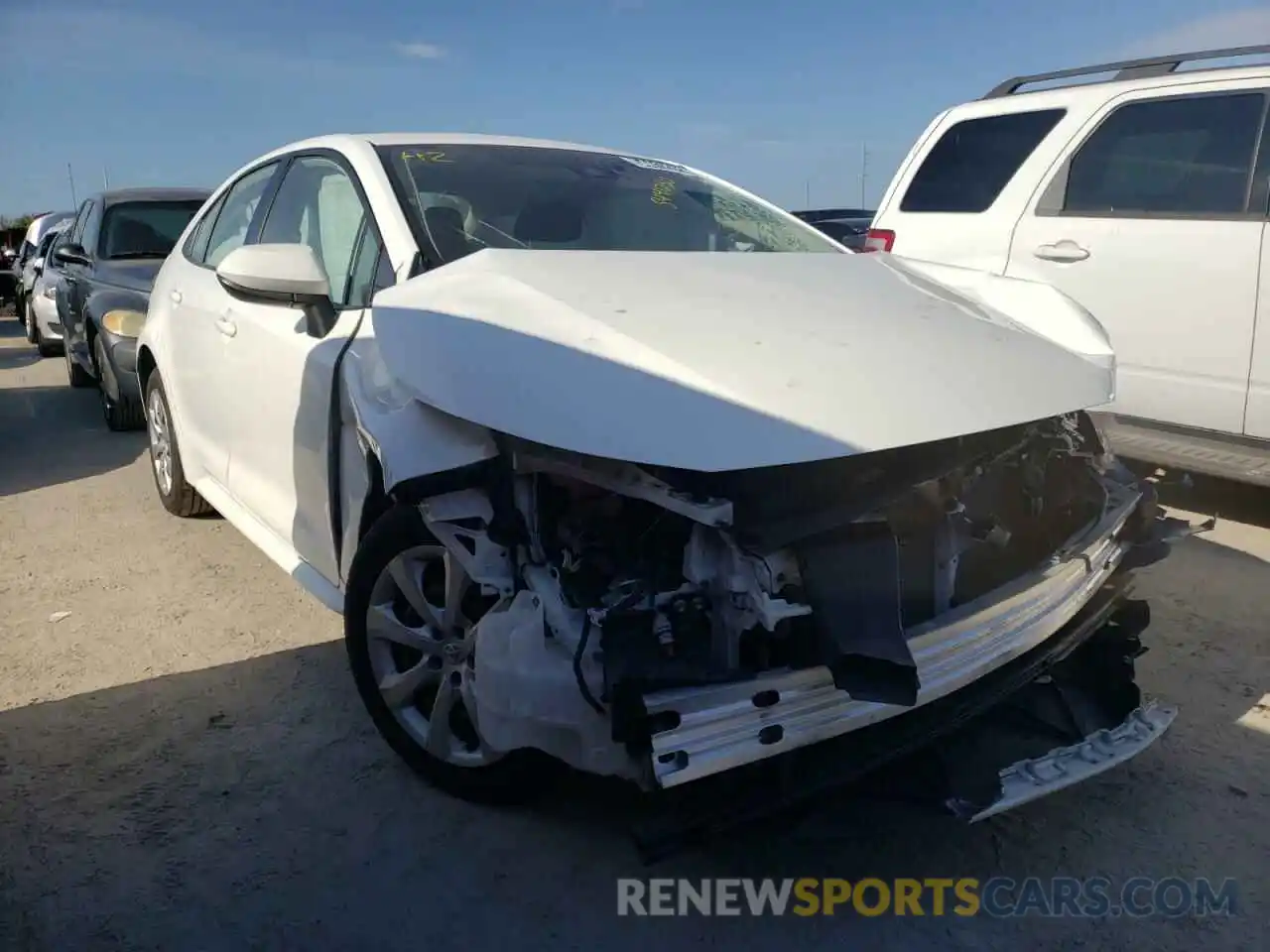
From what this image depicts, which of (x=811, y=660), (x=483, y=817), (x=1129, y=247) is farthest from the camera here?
(x=1129, y=247)

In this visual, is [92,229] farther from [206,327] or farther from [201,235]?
[206,327]

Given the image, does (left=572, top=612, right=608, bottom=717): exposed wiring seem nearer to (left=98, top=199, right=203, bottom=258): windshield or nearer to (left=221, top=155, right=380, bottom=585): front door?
(left=221, top=155, right=380, bottom=585): front door

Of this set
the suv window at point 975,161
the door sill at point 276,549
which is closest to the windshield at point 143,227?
the door sill at point 276,549

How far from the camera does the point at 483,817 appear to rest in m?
2.72

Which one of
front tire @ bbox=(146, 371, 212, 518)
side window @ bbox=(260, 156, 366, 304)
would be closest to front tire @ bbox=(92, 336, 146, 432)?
front tire @ bbox=(146, 371, 212, 518)

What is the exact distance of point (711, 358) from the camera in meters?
2.17

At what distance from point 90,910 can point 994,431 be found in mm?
2398

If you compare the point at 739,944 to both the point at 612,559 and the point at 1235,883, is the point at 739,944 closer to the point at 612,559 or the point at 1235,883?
the point at 612,559

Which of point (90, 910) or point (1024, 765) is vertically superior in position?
point (1024, 765)

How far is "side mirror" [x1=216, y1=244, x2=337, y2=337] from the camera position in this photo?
3039 mm

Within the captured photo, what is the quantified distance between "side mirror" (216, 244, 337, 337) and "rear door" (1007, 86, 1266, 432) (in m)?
3.77

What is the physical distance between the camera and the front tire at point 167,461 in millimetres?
4988

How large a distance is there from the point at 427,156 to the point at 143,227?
622cm

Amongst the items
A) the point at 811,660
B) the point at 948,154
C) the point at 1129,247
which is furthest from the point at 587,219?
the point at 948,154
